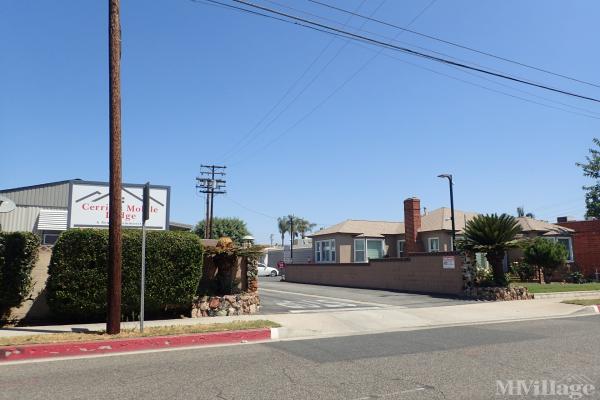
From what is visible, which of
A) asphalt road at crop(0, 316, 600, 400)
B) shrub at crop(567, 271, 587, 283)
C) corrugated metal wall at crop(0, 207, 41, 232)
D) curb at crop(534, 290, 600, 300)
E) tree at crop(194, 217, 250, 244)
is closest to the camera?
asphalt road at crop(0, 316, 600, 400)

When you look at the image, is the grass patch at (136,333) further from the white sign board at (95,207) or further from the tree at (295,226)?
the tree at (295,226)

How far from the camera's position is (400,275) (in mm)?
24391

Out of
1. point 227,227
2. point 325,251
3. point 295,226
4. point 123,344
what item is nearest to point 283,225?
point 295,226

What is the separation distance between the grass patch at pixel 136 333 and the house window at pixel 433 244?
21641mm

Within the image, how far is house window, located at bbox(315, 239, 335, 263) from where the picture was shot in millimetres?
36884

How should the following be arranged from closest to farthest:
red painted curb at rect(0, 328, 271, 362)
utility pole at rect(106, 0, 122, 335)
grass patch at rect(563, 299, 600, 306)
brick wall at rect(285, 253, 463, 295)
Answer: red painted curb at rect(0, 328, 271, 362)
utility pole at rect(106, 0, 122, 335)
grass patch at rect(563, 299, 600, 306)
brick wall at rect(285, 253, 463, 295)

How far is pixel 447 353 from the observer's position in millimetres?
8938

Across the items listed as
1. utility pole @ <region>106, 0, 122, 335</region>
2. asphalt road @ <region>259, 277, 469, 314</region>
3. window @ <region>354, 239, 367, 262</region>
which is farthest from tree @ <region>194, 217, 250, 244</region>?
utility pole @ <region>106, 0, 122, 335</region>

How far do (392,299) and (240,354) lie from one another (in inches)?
459

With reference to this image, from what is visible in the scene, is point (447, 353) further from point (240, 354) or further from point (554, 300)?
point (554, 300)

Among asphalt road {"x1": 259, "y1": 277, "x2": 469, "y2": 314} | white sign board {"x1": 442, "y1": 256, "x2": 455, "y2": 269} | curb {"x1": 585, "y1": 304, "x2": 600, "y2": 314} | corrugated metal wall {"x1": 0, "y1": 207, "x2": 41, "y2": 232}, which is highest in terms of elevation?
corrugated metal wall {"x1": 0, "y1": 207, "x2": 41, "y2": 232}

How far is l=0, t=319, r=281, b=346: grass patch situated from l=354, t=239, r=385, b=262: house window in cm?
2394

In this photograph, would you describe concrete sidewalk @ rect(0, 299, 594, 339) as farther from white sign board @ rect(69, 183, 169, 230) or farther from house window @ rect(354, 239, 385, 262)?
house window @ rect(354, 239, 385, 262)

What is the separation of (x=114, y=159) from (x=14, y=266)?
3799 millimetres
